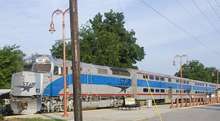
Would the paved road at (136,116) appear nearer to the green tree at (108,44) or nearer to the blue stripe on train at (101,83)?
the blue stripe on train at (101,83)

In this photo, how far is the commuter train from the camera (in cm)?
3325

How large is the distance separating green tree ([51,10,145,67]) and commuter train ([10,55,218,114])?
14.4m

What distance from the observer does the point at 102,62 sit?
70.9 metres

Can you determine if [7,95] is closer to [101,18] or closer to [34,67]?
[34,67]

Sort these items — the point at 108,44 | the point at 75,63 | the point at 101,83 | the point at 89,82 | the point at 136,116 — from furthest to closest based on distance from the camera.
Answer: the point at 108,44 → the point at 101,83 → the point at 89,82 → the point at 136,116 → the point at 75,63

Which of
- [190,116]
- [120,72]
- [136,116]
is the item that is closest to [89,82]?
[120,72]

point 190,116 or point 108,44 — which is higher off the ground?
point 108,44

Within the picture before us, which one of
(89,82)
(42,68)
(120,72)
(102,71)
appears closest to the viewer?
(42,68)

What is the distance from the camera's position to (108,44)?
73.9m

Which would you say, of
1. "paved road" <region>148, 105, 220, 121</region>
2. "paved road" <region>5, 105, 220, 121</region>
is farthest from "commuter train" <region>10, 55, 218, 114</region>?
"paved road" <region>148, 105, 220, 121</region>

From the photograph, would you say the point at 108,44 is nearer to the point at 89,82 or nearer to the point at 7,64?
the point at 7,64

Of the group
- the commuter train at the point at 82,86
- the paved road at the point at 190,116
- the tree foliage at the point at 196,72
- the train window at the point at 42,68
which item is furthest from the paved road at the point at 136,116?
the tree foliage at the point at 196,72

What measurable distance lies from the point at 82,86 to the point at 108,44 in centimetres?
3518

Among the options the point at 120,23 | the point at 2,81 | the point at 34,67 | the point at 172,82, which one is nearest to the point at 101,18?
the point at 120,23
